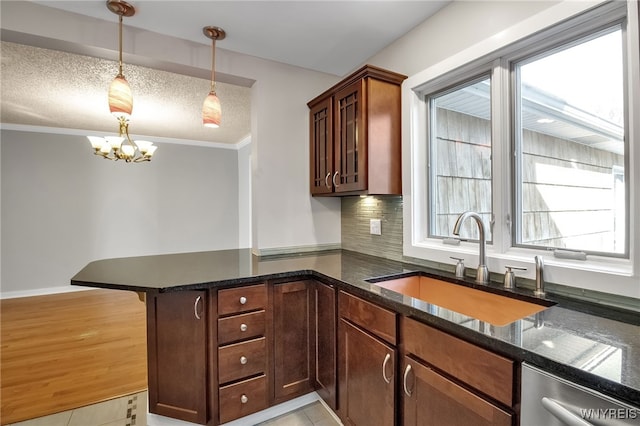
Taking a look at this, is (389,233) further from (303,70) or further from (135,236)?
(135,236)

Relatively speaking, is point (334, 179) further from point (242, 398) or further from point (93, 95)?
point (93, 95)

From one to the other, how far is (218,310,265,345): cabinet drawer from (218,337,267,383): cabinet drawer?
40 mm

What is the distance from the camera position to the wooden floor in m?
2.05

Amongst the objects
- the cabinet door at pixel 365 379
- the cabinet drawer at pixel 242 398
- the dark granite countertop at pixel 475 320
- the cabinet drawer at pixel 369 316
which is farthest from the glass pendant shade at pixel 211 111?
the cabinet drawer at pixel 242 398

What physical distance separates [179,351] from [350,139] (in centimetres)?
170

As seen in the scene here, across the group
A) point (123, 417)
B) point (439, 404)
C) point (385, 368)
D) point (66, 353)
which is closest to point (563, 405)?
point (439, 404)

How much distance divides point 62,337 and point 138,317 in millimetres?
707

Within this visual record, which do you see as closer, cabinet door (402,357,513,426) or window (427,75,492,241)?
cabinet door (402,357,513,426)

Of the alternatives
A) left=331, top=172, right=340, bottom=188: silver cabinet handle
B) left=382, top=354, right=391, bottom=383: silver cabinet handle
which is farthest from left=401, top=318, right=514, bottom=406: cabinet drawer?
left=331, top=172, right=340, bottom=188: silver cabinet handle

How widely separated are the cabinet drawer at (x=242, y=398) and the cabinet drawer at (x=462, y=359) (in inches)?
40.2

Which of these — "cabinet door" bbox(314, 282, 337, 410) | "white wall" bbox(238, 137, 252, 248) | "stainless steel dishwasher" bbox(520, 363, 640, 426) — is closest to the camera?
"stainless steel dishwasher" bbox(520, 363, 640, 426)

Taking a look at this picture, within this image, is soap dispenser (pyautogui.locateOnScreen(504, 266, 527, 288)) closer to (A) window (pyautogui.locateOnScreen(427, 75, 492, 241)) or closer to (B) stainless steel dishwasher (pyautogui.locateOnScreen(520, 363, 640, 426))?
(A) window (pyautogui.locateOnScreen(427, 75, 492, 241))

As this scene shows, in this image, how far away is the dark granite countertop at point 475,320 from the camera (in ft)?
2.31

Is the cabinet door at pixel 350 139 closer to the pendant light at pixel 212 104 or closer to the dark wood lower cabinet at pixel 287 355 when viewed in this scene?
the dark wood lower cabinet at pixel 287 355
